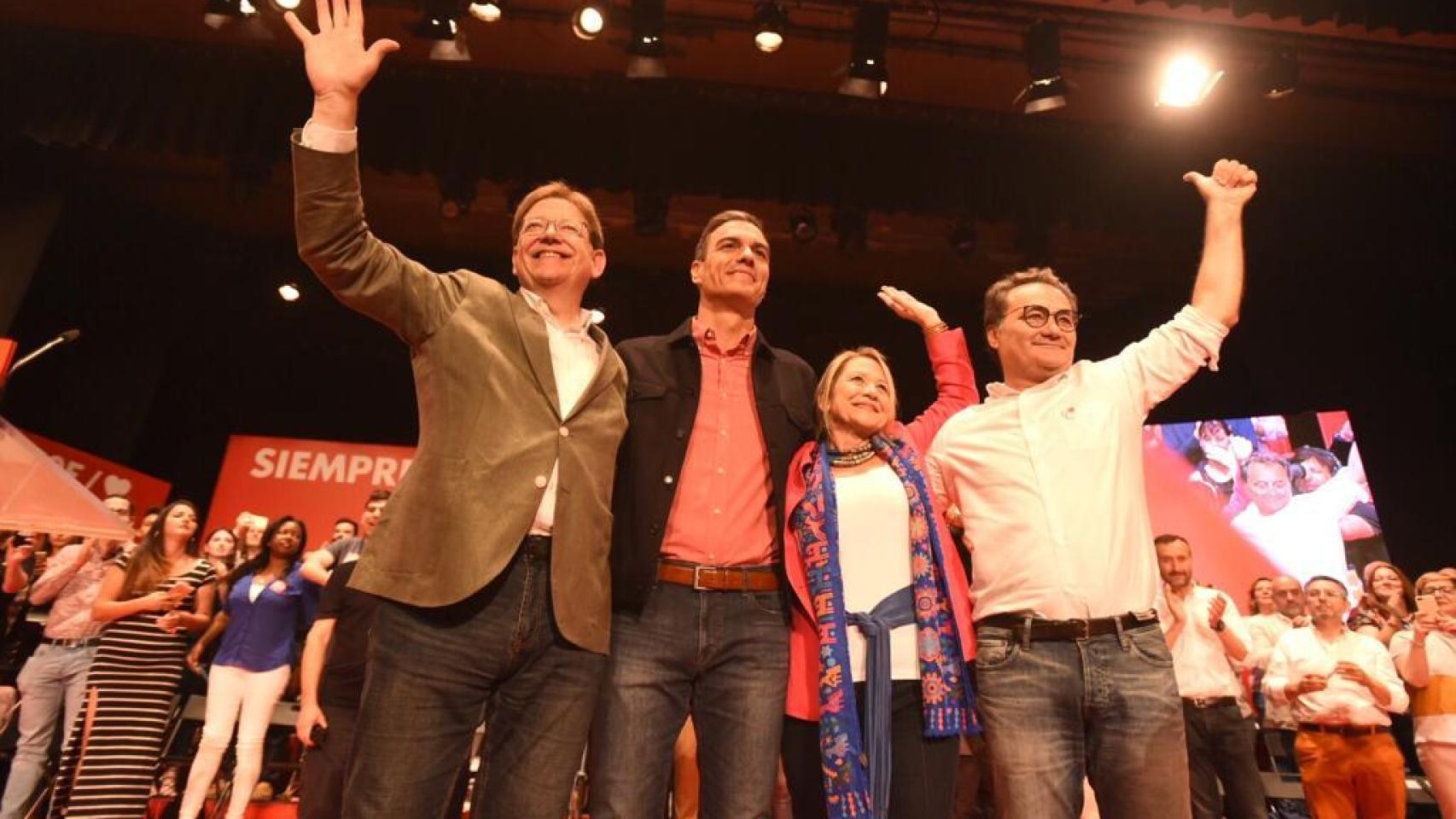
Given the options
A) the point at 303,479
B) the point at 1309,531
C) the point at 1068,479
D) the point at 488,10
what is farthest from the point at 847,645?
the point at 303,479

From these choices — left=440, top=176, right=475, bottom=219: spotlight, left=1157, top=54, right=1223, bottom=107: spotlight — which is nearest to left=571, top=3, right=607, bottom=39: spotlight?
left=440, top=176, right=475, bottom=219: spotlight

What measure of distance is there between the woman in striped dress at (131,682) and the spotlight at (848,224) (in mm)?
4945

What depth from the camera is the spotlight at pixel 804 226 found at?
7.17 m

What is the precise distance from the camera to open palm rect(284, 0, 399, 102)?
1.75m

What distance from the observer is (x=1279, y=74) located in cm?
579

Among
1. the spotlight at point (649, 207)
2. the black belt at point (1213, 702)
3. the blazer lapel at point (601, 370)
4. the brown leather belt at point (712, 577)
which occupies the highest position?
the spotlight at point (649, 207)

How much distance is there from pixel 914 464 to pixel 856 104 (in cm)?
544

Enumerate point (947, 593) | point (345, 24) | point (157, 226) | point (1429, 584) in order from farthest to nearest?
point (157, 226), point (1429, 584), point (947, 593), point (345, 24)

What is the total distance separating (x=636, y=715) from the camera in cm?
188

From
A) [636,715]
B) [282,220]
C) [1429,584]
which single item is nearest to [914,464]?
[636,715]

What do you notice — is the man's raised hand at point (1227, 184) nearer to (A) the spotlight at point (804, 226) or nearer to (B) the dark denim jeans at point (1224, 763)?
(B) the dark denim jeans at point (1224, 763)

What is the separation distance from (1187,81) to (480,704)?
622cm

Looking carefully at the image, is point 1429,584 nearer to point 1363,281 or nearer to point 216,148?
point 1363,281

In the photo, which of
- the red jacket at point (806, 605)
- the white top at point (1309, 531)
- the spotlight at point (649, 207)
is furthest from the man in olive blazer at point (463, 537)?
the white top at point (1309, 531)
